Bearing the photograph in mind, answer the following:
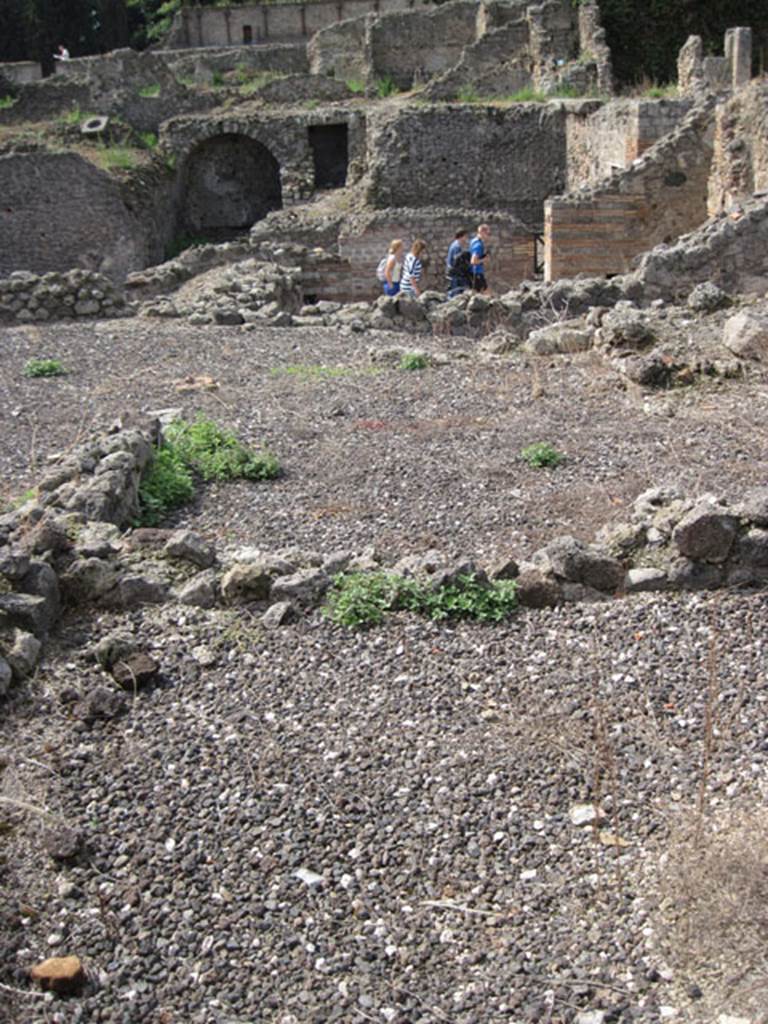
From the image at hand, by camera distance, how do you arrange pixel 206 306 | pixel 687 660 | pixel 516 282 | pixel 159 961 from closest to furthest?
pixel 159 961 → pixel 687 660 → pixel 206 306 → pixel 516 282

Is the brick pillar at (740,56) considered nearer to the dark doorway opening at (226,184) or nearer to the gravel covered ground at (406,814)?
the dark doorway opening at (226,184)

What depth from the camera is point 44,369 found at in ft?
39.1

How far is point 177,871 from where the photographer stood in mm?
4004

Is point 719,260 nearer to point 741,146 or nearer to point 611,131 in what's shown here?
point 741,146

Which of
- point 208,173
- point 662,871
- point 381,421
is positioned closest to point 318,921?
point 662,871

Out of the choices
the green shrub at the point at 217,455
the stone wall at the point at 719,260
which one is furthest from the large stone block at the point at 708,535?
the stone wall at the point at 719,260

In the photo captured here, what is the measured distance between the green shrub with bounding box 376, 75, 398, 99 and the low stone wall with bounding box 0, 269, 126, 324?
57.0 ft

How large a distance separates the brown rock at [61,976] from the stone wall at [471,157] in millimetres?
22832

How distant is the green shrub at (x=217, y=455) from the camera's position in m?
8.30

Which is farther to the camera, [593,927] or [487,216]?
[487,216]

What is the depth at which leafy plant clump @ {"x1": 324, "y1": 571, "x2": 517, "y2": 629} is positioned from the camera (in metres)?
5.59

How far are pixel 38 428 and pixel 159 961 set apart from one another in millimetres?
6947

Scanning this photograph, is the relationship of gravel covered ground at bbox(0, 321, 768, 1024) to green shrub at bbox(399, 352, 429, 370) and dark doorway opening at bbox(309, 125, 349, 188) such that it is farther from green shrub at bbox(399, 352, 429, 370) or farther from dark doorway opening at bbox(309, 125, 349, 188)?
dark doorway opening at bbox(309, 125, 349, 188)

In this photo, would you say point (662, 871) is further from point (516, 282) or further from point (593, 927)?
point (516, 282)
